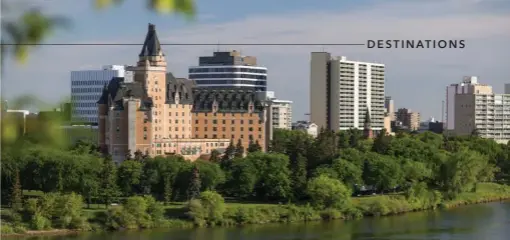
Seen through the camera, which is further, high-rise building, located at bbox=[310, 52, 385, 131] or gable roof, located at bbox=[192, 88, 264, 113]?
high-rise building, located at bbox=[310, 52, 385, 131]

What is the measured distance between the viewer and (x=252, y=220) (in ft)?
49.0

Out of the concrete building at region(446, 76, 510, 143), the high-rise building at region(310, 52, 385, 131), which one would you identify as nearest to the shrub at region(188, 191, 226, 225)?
the high-rise building at region(310, 52, 385, 131)

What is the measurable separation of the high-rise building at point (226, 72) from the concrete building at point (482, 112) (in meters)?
9.38

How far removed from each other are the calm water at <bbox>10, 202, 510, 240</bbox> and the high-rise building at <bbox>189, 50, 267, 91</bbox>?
851 inches

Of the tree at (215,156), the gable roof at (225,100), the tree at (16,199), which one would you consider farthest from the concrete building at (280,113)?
the tree at (16,199)

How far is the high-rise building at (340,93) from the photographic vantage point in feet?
124

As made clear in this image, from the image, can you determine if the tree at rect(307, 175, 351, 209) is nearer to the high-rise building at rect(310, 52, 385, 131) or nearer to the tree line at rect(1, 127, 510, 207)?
the tree line at rect(1, 127, 510, 207)

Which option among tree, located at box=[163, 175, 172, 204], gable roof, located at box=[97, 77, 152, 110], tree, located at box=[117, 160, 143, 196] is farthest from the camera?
gable roof, located at box=[97, 77, 152, 110]

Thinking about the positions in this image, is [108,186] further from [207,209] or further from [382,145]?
[382,145]


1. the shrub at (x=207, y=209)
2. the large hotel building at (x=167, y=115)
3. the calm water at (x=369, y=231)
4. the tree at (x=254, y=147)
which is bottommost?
the calm water at (x=369, y=231)

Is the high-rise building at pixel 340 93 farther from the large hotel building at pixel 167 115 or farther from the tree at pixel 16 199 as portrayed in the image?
the tree at pixel 16 199

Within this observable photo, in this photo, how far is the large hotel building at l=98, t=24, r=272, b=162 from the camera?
22953 millimetres

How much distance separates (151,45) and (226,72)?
1344 cm

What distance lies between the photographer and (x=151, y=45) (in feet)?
78.6
